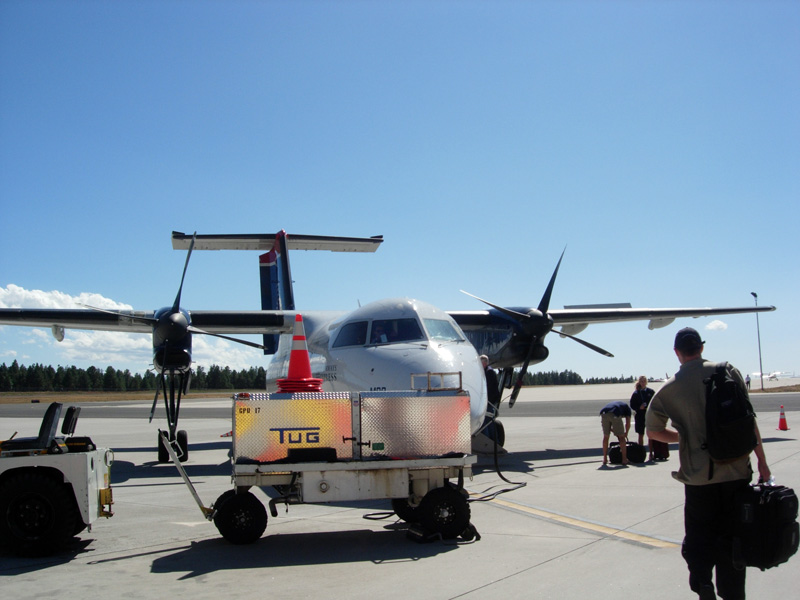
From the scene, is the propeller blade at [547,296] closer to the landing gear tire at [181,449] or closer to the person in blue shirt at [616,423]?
the person in blue shirt at [616,423]

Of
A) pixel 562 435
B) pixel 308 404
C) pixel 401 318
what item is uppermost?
pixel 401 318

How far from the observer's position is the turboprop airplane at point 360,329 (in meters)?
9.38

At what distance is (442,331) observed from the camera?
10242 mm

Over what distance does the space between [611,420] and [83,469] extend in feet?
28.6

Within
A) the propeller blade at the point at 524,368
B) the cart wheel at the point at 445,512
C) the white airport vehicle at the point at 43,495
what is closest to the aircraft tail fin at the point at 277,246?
the propeller blade at the point at 524,368

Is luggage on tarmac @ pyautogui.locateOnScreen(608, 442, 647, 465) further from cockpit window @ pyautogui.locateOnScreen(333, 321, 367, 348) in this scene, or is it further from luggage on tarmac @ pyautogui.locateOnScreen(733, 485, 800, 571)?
luggage on tarmac @ pyautogui.locateOnScreen(733, 485, 800, 571)

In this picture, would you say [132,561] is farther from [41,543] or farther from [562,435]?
[562,435]

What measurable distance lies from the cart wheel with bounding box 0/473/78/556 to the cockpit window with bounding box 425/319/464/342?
5162 mm

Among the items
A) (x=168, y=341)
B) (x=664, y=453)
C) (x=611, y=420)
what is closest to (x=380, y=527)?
(x=611, y=420)

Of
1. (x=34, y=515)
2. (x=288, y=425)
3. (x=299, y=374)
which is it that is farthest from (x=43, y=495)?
(x=299, y=374)

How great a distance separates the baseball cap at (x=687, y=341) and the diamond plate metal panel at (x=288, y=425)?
345 cm

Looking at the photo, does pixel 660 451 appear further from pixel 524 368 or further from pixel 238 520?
pixel 238 520

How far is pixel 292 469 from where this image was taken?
6520 millimetres

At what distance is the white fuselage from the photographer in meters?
9.06
